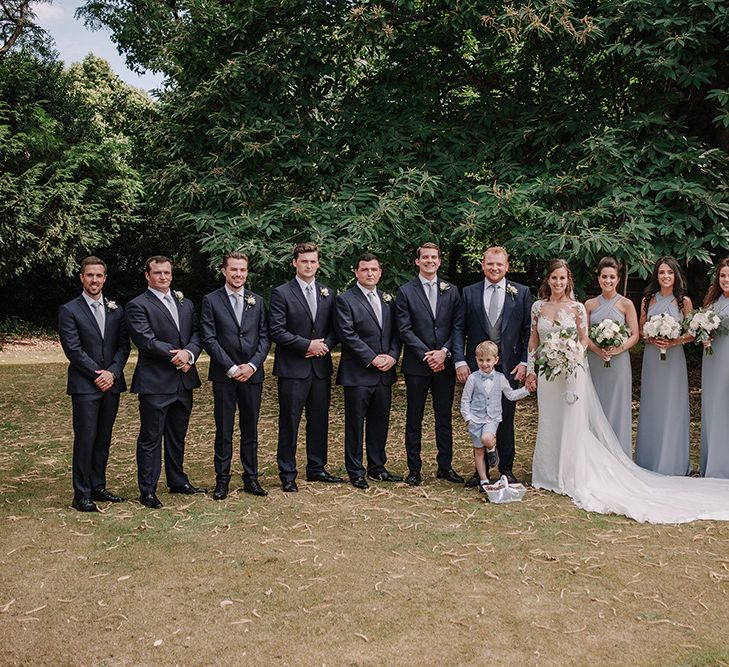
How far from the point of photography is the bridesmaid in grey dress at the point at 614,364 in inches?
287

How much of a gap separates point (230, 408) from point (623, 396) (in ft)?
12.1

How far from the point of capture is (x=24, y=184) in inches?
779

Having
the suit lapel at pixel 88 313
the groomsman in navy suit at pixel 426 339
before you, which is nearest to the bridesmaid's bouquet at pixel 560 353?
the groomsman in navy suit at pixel 426 339

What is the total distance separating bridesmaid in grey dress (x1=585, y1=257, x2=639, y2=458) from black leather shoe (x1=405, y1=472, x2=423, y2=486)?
197 centimetres

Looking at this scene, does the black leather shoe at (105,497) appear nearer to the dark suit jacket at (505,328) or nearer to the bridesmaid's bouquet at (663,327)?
the dark suit jacket at (505,328)

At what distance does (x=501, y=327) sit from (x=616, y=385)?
1.43 m

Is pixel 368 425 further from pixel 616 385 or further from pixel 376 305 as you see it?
pixel 616 385

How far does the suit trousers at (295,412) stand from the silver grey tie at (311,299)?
0.54 m

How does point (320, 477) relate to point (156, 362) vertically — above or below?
below

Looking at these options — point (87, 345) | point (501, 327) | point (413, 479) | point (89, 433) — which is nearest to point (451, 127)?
point (501, 327)

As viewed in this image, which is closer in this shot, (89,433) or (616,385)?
(89,433)

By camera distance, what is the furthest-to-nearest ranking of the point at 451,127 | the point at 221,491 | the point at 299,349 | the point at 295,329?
the point at 451,127 < the point at 295,329 < the point at 299,349 < the point at 221,491

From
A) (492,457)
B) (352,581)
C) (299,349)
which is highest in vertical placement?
(299,349)

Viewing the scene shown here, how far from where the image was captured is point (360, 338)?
6.90 m
